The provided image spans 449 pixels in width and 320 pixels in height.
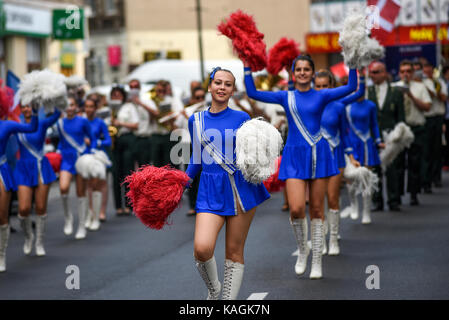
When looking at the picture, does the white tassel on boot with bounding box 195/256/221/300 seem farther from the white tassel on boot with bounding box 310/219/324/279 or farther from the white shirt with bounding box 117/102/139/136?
the white shirt with bounding box 117/102/139/136

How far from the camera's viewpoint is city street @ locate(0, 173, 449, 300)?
7.77 meters

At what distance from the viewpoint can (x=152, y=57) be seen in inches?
2010

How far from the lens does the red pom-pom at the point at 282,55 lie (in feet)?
29.9

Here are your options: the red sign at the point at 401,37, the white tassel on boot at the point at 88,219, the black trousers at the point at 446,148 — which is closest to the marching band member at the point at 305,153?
the white tassel on boot at the point at 88,219

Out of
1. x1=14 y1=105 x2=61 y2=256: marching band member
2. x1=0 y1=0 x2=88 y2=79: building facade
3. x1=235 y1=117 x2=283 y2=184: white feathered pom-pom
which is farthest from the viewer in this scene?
x1=0 y1=0 x2=88 y2=79: building facade

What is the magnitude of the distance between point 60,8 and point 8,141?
22018 millimetres

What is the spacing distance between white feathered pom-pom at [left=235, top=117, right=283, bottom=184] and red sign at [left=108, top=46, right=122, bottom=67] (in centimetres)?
4547

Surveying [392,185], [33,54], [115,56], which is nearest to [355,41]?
[392,185]

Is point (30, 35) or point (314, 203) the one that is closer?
point (314, 203)

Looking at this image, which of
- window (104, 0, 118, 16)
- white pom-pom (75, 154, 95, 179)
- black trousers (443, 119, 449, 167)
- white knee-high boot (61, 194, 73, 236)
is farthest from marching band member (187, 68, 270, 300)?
window (104, 0, 118, 16)

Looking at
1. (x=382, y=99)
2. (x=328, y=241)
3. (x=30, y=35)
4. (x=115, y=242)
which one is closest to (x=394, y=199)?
(x=382, y=99)

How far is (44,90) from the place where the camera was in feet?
31.7

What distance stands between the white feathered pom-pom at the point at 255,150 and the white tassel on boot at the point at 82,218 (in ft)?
20.8

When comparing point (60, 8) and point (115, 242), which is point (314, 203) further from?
point (60, 8)
